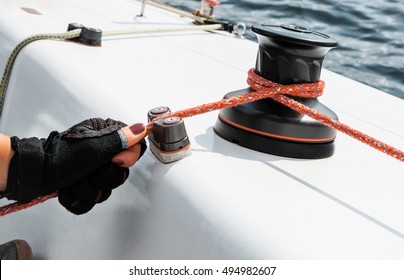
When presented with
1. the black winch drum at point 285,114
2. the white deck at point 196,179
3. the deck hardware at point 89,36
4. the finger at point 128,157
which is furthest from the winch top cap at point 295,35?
the deck hardware at point 89,36


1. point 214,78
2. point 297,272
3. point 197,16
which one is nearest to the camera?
point 297,272

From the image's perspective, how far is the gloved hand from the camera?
0.80m

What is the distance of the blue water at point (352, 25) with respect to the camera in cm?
326

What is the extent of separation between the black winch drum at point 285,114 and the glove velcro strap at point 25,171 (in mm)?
364

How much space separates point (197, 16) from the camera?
2.16 m

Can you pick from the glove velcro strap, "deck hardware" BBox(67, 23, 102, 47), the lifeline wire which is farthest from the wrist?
"deck hardware" BBox(67, 23, 102, 47)

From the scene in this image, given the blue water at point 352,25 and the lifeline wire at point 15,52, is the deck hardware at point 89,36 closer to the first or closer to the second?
the lifeline wire at point 15,52

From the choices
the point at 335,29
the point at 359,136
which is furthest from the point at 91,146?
the point at 335,29

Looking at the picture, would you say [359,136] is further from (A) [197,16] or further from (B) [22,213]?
(A) [197,16]

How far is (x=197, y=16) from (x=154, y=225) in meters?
1.48

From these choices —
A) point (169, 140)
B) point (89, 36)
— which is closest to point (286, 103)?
point (169, 140)

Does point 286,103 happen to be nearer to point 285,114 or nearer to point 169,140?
point 285,114

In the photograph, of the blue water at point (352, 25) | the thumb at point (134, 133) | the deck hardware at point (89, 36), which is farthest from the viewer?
the blue water at point (352, 25)

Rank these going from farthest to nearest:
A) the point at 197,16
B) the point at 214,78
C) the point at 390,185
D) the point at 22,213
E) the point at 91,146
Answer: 1. the point at 197,16
2. the point at 214,78
3. the point at 22,213
4. the point at 390,185
5. the point at 91,146
